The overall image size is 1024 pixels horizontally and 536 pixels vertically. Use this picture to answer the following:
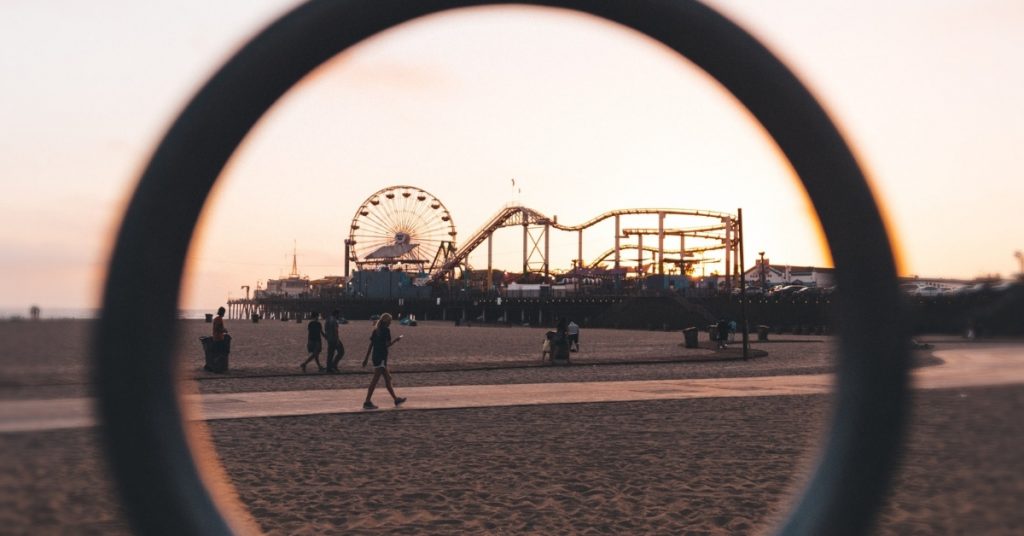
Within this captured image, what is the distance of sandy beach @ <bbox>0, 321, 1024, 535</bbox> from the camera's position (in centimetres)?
390

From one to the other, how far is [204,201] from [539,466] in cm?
539

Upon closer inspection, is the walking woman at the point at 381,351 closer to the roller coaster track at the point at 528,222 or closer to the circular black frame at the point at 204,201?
the circular black frame at the point at 204,201

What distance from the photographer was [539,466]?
23.6 feet

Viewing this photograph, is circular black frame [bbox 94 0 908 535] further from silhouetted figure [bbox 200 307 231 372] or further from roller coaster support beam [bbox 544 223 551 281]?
roller coaster support beam [bbox 544 223 551 281]

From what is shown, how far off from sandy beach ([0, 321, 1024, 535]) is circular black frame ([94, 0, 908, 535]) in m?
0.12

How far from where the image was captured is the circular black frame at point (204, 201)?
7.16 feet

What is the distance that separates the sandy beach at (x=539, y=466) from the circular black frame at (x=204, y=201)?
12 cm

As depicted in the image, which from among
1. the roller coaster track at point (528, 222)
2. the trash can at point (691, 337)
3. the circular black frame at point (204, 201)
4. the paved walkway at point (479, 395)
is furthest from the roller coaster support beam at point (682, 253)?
the circular black frame at point (204, 201)

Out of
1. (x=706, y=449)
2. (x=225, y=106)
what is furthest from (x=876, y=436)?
(x=706, y=449)

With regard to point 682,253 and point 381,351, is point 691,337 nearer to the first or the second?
point 381,351

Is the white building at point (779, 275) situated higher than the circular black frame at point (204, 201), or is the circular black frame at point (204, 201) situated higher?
the white building at point (779, 275)

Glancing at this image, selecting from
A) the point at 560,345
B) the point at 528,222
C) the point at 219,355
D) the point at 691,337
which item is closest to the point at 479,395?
the point at 219,355

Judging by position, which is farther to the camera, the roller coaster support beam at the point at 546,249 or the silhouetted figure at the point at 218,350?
the roller coaster support beam at the point at 546,249

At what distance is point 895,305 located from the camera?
223 cm
